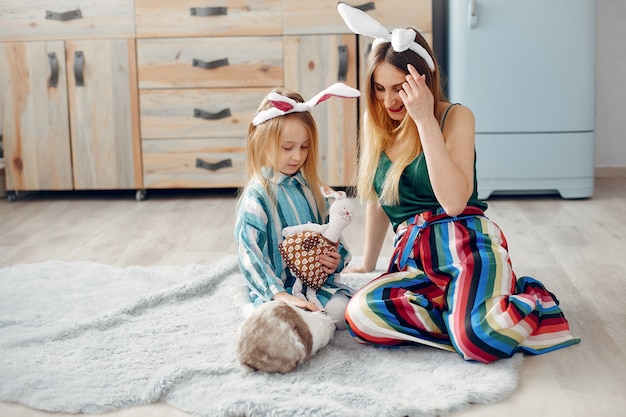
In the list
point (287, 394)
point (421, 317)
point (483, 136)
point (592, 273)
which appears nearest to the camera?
point (287, 394)

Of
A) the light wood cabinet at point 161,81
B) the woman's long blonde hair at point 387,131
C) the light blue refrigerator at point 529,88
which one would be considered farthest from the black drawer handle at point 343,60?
the woman's long blonde hair at point 387,131

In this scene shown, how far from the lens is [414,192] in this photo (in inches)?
64.2

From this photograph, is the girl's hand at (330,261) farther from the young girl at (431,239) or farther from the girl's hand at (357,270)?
the girl's hand at (357,270)

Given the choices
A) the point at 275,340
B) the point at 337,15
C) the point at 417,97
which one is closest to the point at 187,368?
the point at 275,340

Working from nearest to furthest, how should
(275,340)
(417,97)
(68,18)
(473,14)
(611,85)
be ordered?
(275,340)
(417,97)
(473,14)
(68,18)
(611,85)

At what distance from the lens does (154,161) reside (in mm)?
3170

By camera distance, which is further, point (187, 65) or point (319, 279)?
point (187, 65)

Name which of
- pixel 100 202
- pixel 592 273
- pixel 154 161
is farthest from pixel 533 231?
pixel 100 202

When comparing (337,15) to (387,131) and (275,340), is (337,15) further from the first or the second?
(275,340)

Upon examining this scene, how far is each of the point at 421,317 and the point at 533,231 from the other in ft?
3.79

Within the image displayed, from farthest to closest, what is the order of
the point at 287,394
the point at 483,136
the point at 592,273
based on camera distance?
the point at 483,136
the point at 592,273
the point at 287,394

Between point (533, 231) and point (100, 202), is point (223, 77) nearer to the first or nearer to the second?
point (100, 202)

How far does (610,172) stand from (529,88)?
855mm

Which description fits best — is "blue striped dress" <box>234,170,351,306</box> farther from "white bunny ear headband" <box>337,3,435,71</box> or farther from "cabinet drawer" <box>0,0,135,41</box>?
"cabinet drawer" <box>0,0,135,41</box>
